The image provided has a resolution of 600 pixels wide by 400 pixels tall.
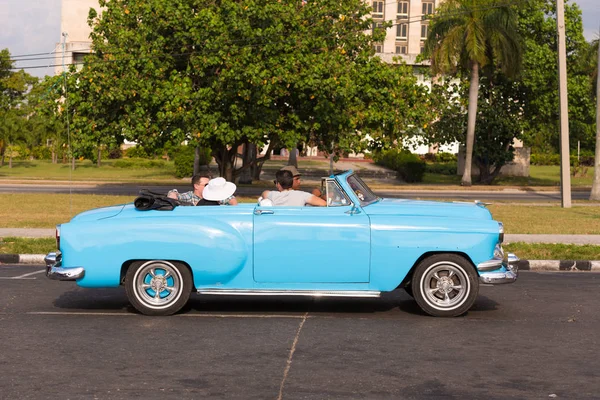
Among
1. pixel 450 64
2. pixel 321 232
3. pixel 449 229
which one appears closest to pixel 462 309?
pixel 449 229

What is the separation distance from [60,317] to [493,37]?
37332 millimetres

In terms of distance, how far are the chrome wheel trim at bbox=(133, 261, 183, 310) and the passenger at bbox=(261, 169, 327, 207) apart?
4.62 ft

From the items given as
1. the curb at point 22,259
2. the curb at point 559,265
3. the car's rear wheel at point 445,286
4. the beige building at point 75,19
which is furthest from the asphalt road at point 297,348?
the beige building at point 75,19

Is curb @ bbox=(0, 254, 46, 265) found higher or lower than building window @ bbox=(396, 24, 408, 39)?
lower

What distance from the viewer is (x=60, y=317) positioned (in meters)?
9.70

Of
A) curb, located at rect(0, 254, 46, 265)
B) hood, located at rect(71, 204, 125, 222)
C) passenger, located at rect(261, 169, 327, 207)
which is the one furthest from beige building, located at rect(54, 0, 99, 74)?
hood, located at rect(71, 204, 125, 222)

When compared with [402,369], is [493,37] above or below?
above

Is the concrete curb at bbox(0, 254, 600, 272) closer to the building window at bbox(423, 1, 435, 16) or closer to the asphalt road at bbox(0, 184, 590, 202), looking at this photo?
the asphalt road at bbox(0, 184, 590, 202)

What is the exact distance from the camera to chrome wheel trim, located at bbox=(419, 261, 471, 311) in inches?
378

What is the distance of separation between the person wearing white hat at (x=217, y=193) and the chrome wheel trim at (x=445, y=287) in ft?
7.37

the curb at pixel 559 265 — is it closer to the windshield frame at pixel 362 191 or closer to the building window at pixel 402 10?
the windshield frame at pixel 362 191

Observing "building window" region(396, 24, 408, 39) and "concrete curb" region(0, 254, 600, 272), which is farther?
"building window" region(396, 24, 408, 39)

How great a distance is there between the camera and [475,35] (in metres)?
44.2

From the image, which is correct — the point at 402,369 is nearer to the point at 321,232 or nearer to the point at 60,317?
the point at 321,232
